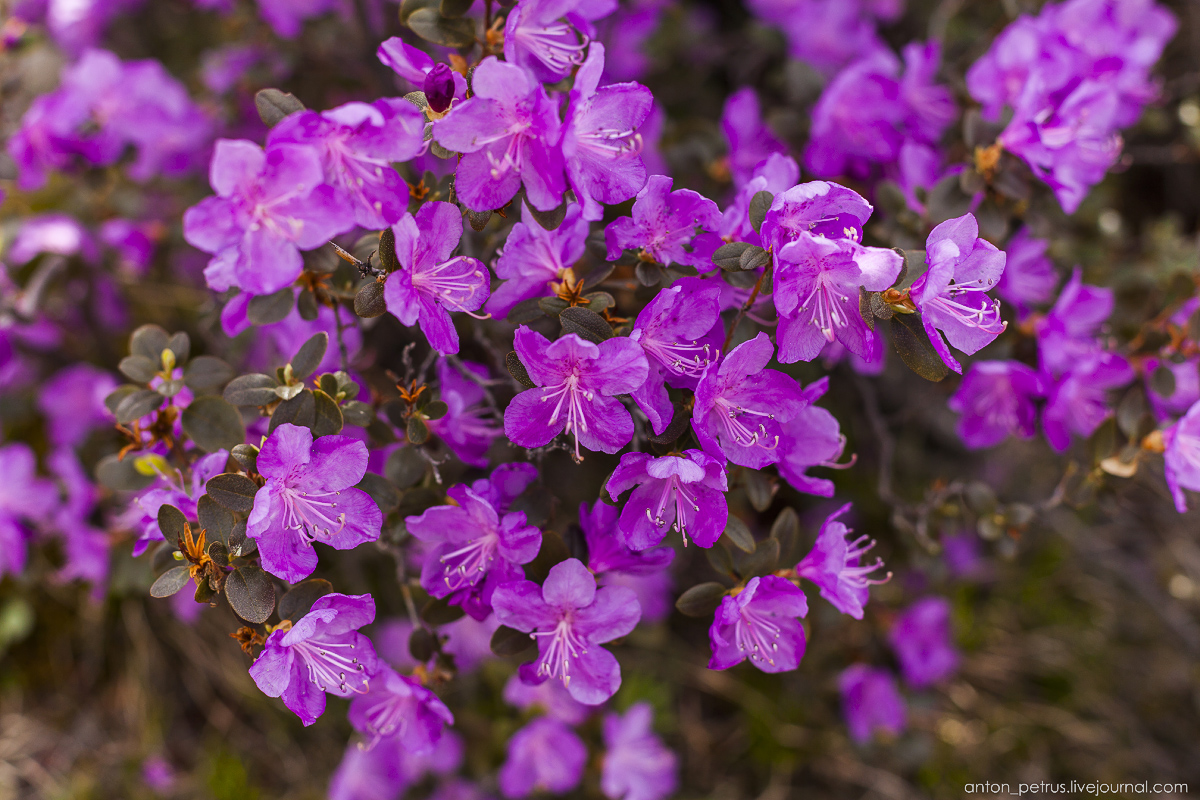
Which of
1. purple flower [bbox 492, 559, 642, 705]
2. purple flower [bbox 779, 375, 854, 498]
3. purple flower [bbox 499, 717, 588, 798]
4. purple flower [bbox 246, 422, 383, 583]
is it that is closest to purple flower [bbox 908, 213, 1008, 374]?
purple flower [bbox 779, 375, 854, 498]

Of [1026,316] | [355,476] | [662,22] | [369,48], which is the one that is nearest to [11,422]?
[369,48]

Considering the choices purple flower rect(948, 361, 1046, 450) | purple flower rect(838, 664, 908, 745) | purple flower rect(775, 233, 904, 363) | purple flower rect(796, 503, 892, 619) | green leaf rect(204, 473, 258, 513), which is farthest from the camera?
purple flower rect(838, 664, 908, 745)

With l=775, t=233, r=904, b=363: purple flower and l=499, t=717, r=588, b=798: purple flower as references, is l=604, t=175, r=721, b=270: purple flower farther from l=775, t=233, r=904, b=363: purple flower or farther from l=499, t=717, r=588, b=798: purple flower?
l=499, t=717, r=588, b=798: purple flower

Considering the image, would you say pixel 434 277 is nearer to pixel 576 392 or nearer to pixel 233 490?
pixel 576 392

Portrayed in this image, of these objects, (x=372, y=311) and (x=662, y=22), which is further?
(x=662, y=22)

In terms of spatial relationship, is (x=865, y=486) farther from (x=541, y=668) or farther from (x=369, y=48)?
(x=369, y=48)

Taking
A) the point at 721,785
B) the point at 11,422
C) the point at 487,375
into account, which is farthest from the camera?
the point at 721,785

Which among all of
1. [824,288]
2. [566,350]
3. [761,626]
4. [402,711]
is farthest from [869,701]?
[566,350]

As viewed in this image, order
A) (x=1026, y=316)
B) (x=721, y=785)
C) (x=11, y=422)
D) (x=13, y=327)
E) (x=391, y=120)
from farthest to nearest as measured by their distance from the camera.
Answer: (x=721, y=785), (x=11, y=422), (x=13, y=327), (x=1026, y=316), (x=391, y=120)
